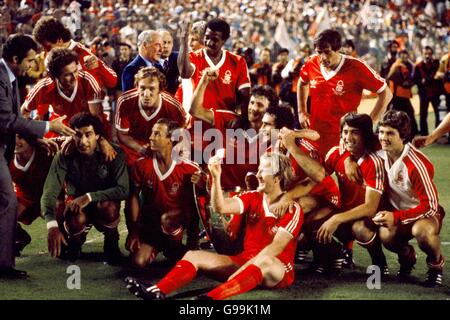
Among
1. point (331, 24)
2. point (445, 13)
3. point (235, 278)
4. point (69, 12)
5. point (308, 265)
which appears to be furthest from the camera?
point (445, 13)

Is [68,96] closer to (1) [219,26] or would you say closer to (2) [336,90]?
(1) [219,26]

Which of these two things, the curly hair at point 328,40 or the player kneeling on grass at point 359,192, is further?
the curly hair at point 328,40

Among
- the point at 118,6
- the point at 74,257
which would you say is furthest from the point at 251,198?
the point at 118,6

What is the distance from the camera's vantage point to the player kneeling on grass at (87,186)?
6.57m

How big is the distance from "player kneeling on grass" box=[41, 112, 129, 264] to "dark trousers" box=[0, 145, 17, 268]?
13.0 inches

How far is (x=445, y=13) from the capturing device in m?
30.2

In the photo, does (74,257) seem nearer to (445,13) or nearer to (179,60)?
(179,60)

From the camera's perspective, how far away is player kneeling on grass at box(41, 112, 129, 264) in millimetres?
6566

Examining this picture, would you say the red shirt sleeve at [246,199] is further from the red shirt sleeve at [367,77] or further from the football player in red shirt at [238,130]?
the red shirt sleeve at [367,77]

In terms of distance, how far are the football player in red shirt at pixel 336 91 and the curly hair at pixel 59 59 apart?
2.14 metres

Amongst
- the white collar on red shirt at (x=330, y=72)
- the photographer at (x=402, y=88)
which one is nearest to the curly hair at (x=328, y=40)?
the white collar on red shirt at (x=330, y=72)

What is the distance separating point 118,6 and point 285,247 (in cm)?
1909

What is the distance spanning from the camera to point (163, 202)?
22.1 feet

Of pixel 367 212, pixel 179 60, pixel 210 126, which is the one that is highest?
pixel 179 60
